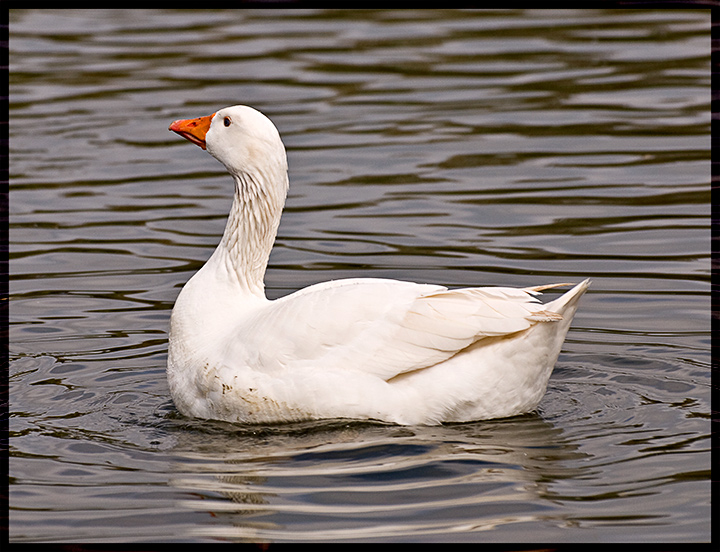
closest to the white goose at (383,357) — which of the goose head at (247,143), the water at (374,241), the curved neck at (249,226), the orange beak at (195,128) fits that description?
the water at (374,241)

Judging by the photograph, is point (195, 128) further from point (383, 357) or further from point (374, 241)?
point (374, 241)

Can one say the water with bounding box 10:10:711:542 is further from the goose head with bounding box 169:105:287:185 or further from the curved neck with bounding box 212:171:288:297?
the goose head with bounding box 169:105:287:185

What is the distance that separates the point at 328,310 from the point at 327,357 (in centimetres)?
28

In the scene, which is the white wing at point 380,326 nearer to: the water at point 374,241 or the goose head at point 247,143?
the water at point 374,241

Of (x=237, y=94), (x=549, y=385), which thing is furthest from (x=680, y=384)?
(x=237, y=94)

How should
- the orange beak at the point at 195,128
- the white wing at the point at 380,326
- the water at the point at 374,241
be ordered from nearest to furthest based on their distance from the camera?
the water at the point at 374,241 < the white wing at the point at 380,326 < the orange beak at the point at 195,128

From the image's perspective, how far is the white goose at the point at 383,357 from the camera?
6.72 metres

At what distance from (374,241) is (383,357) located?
446 centimetres

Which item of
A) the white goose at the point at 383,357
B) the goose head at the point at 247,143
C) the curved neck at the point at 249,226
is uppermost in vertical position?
the goose head at the point at 247,143

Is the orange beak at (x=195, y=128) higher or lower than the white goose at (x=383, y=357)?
higher

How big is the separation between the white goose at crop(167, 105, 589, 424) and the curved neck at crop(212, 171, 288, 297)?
582mm

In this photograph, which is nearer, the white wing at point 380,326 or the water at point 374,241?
the water at point 374,241

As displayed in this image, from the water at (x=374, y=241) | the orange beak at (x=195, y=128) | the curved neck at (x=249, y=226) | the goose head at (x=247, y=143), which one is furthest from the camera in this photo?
the orange beak at (x=195, y=128)

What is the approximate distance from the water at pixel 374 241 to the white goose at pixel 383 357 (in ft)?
0.51
